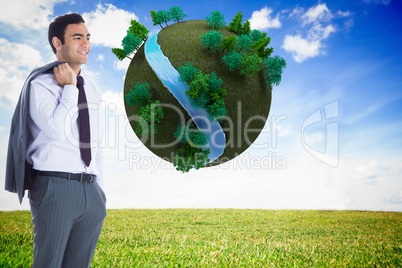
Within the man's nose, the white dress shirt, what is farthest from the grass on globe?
the white dress shirt

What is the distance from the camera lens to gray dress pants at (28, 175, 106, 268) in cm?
237

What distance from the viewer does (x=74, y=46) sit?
9.68 ft

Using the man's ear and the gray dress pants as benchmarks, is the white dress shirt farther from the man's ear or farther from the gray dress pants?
the man's ear

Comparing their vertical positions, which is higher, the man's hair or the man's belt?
the man's hair

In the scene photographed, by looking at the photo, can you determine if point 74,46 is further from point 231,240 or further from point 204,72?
point 231,240

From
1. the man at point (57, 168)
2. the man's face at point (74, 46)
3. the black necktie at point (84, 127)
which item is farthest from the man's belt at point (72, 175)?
the man's face at point (74, 46)

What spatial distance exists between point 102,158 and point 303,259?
3.05 metres

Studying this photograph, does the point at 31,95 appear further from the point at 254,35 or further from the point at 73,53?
the point at 254,35

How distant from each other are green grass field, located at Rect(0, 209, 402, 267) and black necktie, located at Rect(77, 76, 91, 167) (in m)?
1.88

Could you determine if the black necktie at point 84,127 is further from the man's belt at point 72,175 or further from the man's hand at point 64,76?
the man's hand at point 64,76

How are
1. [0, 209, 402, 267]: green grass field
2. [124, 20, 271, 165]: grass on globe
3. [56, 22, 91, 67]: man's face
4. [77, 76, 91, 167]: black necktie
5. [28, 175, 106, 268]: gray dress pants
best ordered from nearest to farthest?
[28, 175, 106, 268]: gray dress pants, [77, 76, 91, 167]: black necktie, [56, 22, 91, 67]: man's face, [124, 20, 271, 165]: grass on globe, [0, 209, 402, 267]: green grass field

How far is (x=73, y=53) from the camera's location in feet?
9.67

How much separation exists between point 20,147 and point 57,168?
13.3 inches

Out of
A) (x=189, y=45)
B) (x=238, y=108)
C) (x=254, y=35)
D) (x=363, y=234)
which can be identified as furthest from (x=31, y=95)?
(x=363, y=234)
